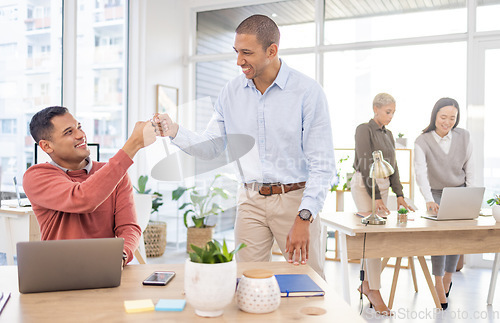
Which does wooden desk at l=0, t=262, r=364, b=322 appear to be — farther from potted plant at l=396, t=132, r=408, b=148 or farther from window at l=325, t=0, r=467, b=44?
window at l=325, t=0, r=467, b=44

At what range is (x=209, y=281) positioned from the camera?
1067 millimetres

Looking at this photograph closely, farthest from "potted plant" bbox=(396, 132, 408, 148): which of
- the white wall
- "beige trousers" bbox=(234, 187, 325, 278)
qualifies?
"beige trousers" bbox=(234, 187, 325, 278)

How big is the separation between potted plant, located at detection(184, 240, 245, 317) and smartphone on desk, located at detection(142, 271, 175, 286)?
0.28 metres

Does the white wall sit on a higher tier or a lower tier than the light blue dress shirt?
higher

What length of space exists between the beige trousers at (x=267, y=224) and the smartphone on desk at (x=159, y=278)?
0.71 meters

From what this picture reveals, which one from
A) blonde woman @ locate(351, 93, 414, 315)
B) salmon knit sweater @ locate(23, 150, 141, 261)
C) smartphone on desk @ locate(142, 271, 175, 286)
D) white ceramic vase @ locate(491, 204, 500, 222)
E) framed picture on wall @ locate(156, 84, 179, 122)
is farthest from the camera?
framed picture on wall @ locate(156, 84, 179, 122)

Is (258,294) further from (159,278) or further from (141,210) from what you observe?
(141,210)

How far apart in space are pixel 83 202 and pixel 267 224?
0.84 meters

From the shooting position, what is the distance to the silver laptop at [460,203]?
2.93m

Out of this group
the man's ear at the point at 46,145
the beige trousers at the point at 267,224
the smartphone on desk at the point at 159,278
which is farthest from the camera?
the beige trousers at the point at 267,224

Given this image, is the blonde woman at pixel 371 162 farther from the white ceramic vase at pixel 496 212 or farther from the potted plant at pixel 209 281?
the potted plant at pixel 209 281

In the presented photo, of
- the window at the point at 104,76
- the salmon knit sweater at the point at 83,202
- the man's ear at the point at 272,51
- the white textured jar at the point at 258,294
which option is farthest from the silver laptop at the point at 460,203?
the window at the point at 104,76

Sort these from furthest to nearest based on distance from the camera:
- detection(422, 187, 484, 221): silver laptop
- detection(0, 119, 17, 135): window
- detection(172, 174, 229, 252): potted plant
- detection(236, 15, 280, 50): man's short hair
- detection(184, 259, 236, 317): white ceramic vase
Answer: detection(172, 174, 229, 252): potted plant → detection(0, 119, 17, 135): window → detection(422, 187, 484, 221): silver laptop → detection(236, 15, 280, 50): man's short hair → detection(184, 259, 236, 317): white ceramic vase

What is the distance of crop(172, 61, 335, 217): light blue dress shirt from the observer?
80.8 inches
